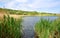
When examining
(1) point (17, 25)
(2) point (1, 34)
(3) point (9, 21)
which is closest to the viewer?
(2) point (1, 34)

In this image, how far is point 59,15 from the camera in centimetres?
947

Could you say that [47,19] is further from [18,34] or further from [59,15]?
[18,34]

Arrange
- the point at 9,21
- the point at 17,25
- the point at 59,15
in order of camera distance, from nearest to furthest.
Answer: the point at 9,21 < the point at 17,25 < the point at 59,15

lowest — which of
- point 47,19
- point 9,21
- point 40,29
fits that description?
point 40,29

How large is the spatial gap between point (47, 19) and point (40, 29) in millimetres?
800

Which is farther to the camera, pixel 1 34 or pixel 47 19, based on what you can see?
pixel 47 19

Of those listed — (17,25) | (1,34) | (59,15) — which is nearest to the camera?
(1,34)

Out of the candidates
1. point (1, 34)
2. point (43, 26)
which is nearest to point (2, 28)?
point (1, 34)

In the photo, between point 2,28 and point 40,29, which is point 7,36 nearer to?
point 2,28

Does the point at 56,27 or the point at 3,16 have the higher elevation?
the point at 3,16

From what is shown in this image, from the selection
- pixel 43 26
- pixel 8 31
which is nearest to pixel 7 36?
pixel 8 31

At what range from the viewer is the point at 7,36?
22.7 ft

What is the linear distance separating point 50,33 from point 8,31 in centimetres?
202

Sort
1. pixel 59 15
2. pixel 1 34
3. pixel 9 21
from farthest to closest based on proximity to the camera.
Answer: pixel 59 15
pixel 9 21
pixel 1 34
